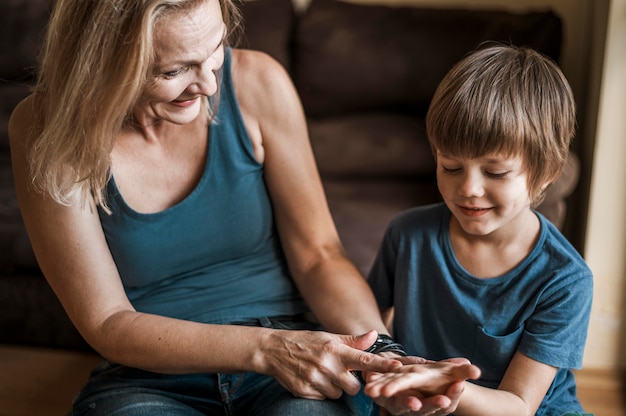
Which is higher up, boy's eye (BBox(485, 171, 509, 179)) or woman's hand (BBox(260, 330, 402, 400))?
boy's eye (BBox(485, 171, 509, 179))

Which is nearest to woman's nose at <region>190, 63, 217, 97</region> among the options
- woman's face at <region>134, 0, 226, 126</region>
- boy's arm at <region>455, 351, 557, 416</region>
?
woman's face at <region>134, 0, 226, 126</region>

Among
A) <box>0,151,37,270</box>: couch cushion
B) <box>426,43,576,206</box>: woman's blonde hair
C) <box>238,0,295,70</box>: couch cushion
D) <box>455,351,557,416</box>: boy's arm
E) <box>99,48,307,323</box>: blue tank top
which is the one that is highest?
<box>238,0,295,70</box>: couch cushion

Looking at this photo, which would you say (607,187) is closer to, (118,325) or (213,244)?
(213,244)

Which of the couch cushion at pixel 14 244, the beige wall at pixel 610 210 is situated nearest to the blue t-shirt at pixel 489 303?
the beige wall at pixel 610 210

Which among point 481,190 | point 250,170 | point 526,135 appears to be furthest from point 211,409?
point 526,135

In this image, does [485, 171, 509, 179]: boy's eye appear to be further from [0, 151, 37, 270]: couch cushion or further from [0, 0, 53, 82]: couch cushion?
[0, 0, 53, 82]: couch cushion

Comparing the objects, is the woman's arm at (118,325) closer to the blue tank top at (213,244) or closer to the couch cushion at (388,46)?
the blue tank top at (213,244)

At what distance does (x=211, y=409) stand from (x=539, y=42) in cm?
162

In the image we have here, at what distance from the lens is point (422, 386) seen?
47.8 inches

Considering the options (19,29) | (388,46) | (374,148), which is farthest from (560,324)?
(19,29)

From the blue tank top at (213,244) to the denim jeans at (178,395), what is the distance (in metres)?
0.13

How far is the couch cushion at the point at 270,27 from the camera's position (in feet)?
8.67

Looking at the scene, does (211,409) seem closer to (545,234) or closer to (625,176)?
(545,234)

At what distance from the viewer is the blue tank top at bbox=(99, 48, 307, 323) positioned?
1474 millimetres
